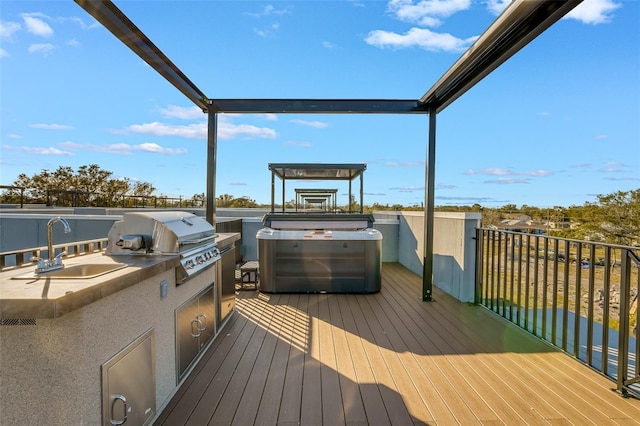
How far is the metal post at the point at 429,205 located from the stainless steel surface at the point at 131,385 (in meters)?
3.23

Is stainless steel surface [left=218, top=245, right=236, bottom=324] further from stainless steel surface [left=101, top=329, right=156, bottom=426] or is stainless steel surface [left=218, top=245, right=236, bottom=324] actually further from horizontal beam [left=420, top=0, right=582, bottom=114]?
horizontal beam [left=420, top=0, right=582, bottom=114]

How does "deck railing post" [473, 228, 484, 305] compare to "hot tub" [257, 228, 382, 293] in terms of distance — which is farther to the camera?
"hot tub" [257, 228, 382, 293]

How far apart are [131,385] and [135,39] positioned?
2283mm

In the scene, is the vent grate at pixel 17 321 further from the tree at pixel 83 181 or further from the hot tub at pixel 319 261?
the tree at pixel 83 181

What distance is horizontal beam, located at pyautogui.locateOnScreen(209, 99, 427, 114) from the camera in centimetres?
386

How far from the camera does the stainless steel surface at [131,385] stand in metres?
1.31

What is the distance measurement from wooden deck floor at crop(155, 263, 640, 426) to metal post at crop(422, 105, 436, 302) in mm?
613

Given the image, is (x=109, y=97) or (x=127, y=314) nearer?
(x=127, y=314)

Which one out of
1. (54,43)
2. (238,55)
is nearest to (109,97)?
(54,43)

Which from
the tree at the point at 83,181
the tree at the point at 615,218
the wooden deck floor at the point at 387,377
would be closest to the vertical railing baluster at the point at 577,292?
the wooden deck floor at the point at 387,377

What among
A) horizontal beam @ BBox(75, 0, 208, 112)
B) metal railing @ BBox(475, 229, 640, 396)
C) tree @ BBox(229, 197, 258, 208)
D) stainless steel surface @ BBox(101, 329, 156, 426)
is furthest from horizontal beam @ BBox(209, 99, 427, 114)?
tree @ BBox(229, 197, 258, 208)

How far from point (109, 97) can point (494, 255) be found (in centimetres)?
663

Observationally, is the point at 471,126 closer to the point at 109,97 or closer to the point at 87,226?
the point at 109,97

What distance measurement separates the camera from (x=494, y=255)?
3516mm
